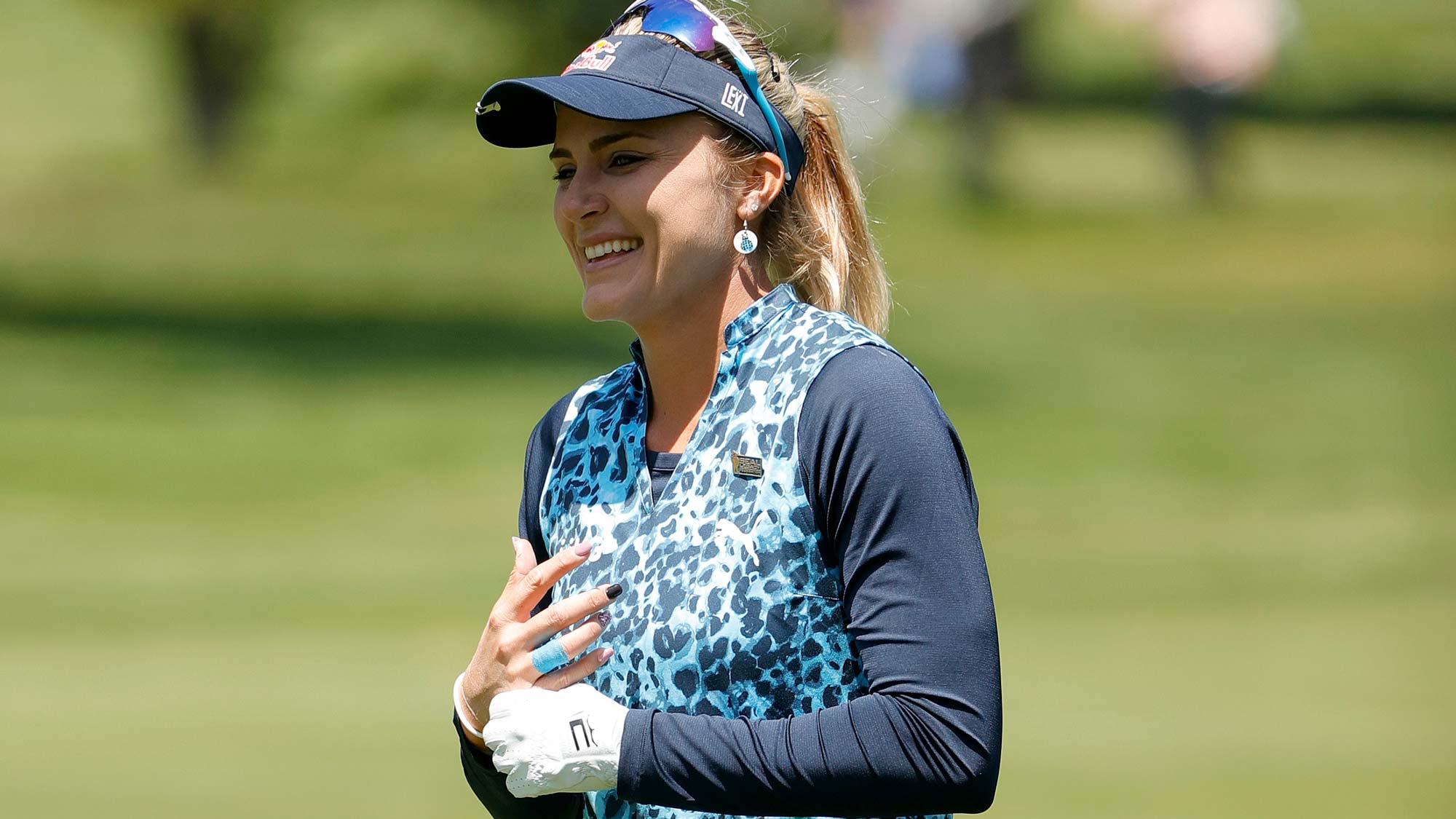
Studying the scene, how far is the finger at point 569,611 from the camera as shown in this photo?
239cm

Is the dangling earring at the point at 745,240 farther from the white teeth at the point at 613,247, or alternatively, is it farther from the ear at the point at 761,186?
the white teeth at the point at 613,247

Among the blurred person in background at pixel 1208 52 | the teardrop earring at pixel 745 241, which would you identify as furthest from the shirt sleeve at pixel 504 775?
the blurred person in background at pixel 1208 52

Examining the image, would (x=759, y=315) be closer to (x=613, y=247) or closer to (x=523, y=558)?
(x=613, y=247)

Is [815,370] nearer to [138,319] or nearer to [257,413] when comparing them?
[257,413]

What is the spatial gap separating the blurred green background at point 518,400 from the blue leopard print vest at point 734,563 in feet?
5.62

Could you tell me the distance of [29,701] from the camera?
28.7ft

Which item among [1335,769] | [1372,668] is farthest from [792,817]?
[1372,668]

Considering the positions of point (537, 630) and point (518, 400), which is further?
point (518, 400)

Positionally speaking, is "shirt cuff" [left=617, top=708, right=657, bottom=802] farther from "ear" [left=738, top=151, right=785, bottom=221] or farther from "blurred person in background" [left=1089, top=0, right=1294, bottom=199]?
"blurred person in background" [left=1089, top=0, right=1294, bottom=199]

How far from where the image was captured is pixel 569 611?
7.84 ft

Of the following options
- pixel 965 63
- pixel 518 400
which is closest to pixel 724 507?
pixel 518 400

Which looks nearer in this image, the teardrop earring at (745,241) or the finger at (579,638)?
the finger at (579,638)

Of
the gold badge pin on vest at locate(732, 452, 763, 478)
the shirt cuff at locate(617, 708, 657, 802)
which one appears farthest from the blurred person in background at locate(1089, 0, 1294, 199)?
the shirt cuff at locate(617, 708, 657, 802)

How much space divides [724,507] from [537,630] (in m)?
0.28
